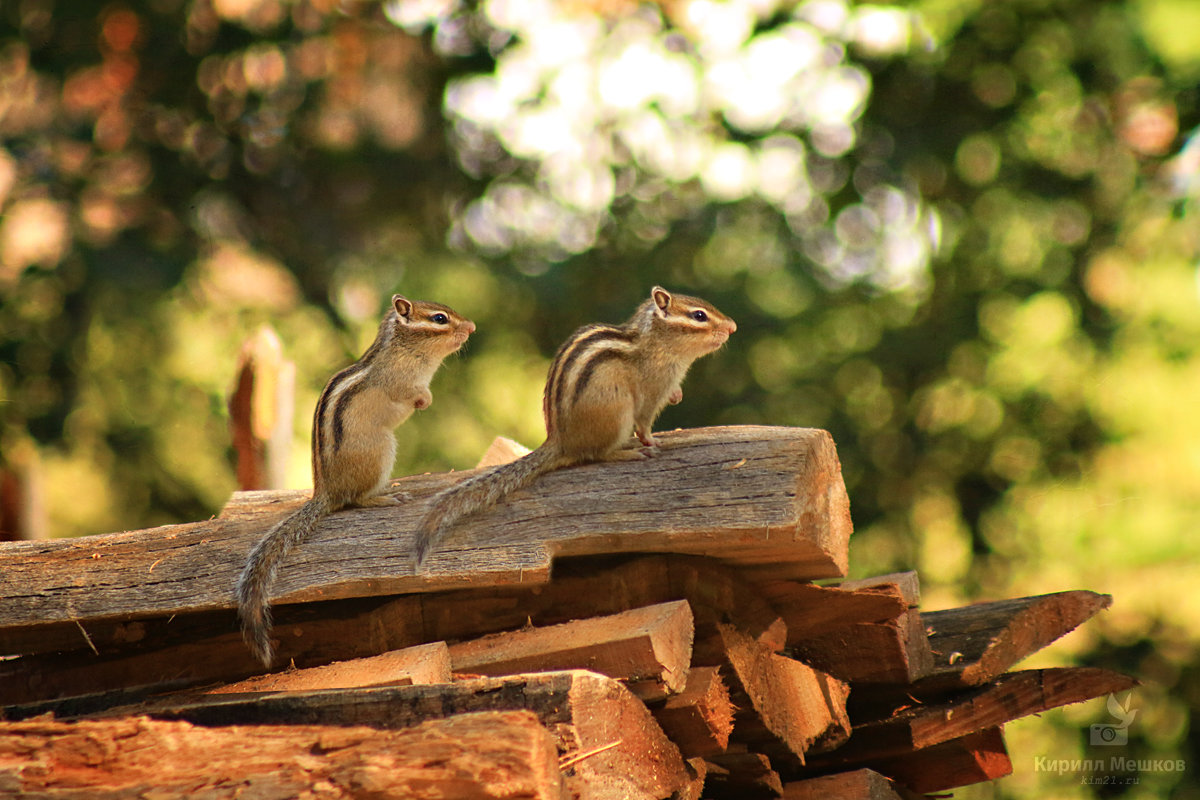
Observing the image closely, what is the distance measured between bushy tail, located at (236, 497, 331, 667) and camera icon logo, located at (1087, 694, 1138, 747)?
690 cm

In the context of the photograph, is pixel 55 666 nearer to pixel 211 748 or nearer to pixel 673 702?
pixel 211 748

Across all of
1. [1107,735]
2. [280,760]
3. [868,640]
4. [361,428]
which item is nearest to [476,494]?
[361,428]

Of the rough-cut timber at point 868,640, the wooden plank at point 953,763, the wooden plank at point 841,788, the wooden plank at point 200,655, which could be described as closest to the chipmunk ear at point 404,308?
the wooden plank at point 200,655

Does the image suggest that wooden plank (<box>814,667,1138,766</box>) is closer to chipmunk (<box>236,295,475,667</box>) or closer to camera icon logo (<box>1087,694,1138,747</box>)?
chipmunk (<box>236,295,475,667</box>)

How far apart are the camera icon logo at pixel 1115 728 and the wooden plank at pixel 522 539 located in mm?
6142

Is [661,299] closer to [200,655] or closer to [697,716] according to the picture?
[697,716]

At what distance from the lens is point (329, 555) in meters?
3.42

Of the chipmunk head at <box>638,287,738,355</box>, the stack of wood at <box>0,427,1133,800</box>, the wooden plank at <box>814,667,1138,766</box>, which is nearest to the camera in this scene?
the stack of wood at <box>0,427,1133,800</box>

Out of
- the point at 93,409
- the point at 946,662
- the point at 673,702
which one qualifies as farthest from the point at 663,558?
the point at 93,409

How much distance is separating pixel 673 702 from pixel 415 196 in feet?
30.8

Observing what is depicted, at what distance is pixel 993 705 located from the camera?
3932 mm

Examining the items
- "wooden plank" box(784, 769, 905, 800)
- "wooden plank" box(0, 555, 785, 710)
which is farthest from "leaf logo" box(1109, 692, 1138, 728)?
"wooden plank" box(0, 555, 785, 710)

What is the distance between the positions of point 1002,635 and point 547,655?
1759mm

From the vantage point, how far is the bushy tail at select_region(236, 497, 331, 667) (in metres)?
3.33
